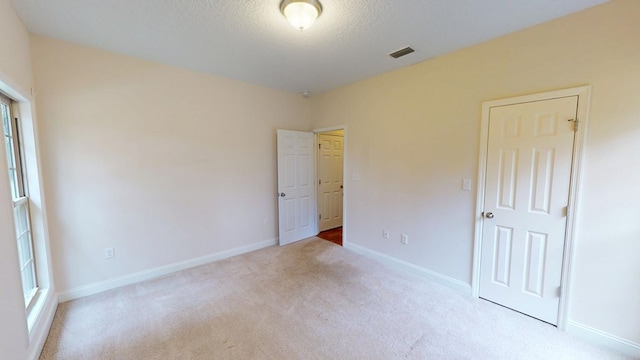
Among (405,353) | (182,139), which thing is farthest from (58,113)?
(405,353)

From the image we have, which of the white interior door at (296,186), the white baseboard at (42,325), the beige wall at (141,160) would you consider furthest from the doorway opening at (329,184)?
the white baseboard at (42,325)

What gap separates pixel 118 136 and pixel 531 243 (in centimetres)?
430

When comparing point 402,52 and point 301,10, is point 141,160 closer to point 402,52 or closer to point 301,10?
point 301,10

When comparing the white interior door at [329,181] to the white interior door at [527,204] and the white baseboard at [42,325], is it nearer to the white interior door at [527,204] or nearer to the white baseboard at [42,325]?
the white interior door at [527,204]

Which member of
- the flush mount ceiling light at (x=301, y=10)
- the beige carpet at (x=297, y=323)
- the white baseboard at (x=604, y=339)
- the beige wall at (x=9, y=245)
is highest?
the flush mount ceiling light at (x=301, y=10)

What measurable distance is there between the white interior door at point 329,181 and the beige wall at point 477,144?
74 cm

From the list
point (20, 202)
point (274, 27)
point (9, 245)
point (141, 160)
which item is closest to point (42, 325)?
point (9, 245)

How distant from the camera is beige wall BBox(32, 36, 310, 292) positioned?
95.0 inches

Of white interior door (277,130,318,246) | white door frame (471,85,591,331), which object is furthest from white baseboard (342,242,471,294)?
white interior door (277,130,318,246)

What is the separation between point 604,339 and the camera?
6.18 feet

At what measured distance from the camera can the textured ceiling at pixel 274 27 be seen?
1.84 meters

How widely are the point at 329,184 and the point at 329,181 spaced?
0.20 ft

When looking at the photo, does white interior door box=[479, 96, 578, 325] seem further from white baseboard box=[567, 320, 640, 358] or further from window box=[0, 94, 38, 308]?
window box=[0, 94, 38, 308]

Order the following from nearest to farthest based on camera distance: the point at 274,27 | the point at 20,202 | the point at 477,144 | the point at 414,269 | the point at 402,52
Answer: the point at 20,202 → the point at 274,27 → the point at 477,144 → the point at 402,52 → the point at 414,269
